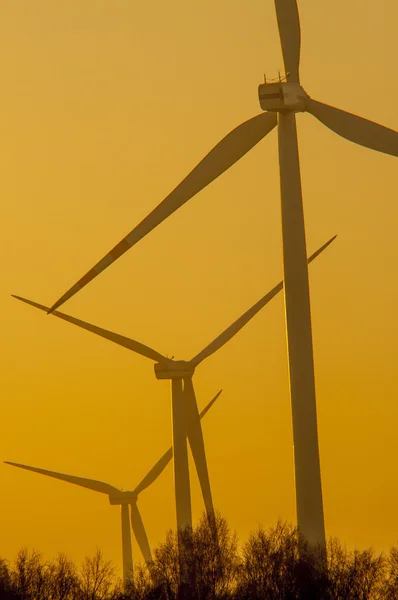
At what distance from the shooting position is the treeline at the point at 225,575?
311ft

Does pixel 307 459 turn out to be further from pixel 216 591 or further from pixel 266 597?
pixel 216 591

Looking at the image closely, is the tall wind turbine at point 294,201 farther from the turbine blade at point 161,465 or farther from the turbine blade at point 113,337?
the turbine blade at point 161,465

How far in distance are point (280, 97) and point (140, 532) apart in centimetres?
6563

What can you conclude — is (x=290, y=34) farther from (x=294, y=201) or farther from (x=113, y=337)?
(x=113, y=337)

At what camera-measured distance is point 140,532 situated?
14362cm

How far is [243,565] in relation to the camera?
10512cm

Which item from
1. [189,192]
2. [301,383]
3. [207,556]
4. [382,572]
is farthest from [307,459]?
[207,556]

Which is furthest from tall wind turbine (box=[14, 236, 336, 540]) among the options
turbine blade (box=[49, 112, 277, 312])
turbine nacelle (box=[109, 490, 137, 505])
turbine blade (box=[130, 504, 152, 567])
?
turbine nacelle (box=[109, 490, 137, 505])

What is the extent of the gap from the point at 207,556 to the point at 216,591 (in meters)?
3.69

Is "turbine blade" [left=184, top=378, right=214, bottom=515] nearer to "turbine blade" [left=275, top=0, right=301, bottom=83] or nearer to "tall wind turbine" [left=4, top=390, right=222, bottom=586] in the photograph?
"tall wind turbine" [left=4, top=390, right=222, bottom=586]

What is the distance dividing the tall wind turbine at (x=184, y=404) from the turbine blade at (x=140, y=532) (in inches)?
527

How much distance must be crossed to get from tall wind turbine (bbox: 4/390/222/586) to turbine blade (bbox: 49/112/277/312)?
49.0 meters

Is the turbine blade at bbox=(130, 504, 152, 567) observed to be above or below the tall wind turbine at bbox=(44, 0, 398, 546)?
above

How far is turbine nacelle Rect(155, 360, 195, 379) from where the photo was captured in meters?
124
